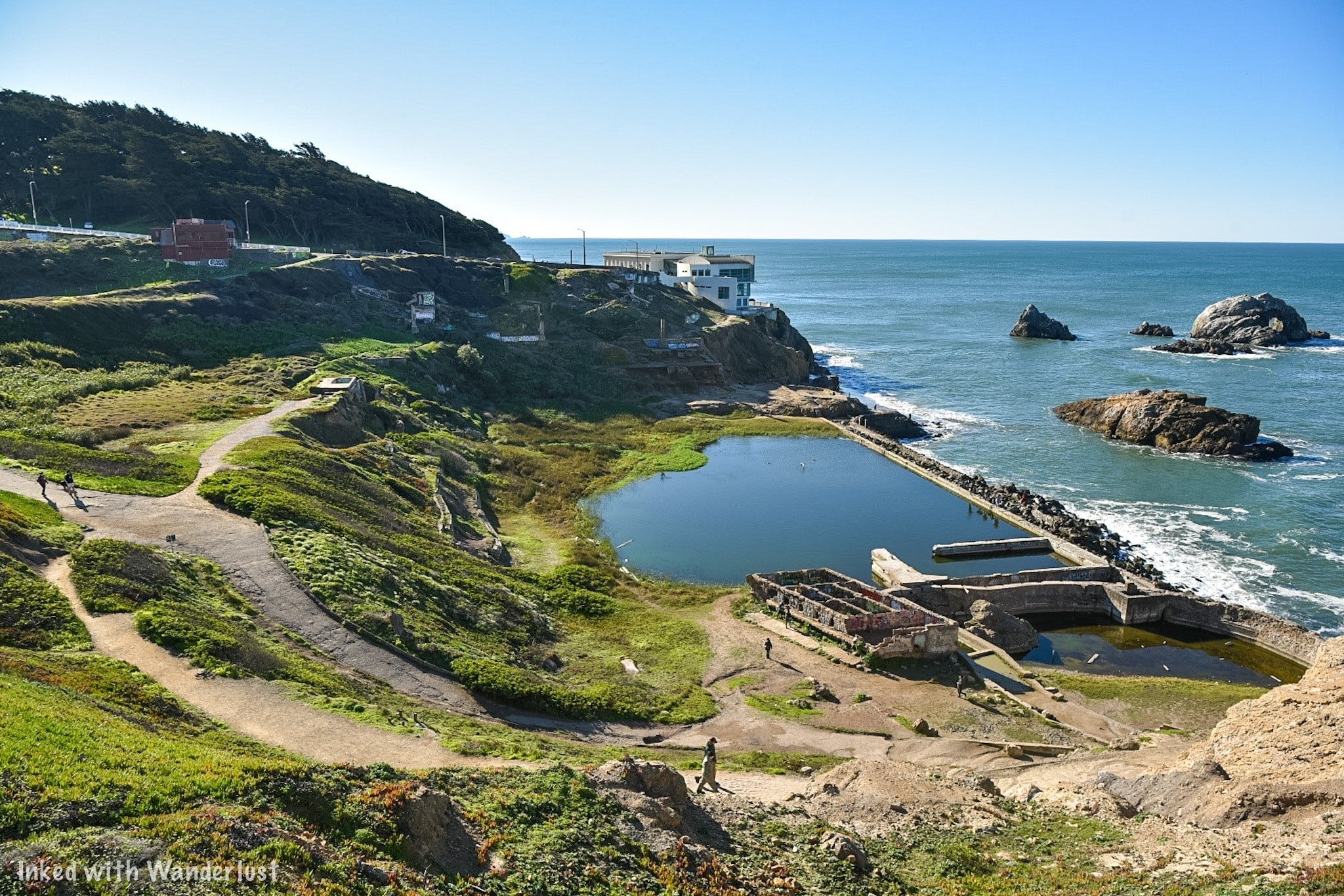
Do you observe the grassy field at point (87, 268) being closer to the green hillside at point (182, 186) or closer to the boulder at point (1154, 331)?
the green hillside at point (182, 186)

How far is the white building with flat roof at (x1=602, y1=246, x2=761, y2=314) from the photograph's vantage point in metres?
→ 116

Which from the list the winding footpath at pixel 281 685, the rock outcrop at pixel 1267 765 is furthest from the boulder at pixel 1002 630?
the rock outcrop at pixel 1267 765

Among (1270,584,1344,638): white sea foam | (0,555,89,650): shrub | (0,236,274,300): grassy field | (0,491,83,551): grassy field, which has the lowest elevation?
(1270,584,1344,638): white sea foam

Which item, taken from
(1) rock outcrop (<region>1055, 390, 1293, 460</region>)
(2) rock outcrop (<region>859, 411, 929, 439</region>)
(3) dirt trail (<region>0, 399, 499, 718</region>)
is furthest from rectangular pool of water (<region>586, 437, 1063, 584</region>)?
(1) rock outcrop (<region>1055, 390, 1293, 460</region>)

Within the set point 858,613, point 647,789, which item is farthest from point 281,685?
point 858,613

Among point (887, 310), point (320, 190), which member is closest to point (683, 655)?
point (320, 190)

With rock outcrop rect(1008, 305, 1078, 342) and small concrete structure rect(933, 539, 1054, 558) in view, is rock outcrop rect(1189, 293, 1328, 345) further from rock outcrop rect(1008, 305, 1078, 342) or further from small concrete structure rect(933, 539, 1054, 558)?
small concrete structure rect(933, 539, 1054, 558)

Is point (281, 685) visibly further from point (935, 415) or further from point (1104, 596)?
point (935, 415)

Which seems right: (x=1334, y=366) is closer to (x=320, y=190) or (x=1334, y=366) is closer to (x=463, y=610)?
(x=463, y=610)

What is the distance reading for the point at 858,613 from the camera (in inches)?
1431

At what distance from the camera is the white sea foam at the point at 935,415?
83.6 m

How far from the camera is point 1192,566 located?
47.8 metres

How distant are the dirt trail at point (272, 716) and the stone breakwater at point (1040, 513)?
3926 centimetres

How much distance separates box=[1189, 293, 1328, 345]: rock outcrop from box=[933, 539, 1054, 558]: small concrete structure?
96.6 m
